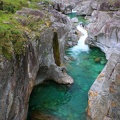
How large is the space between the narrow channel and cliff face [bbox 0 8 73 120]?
3.23 ft

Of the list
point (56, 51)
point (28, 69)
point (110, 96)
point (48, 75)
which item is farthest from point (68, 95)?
point (28, 69)

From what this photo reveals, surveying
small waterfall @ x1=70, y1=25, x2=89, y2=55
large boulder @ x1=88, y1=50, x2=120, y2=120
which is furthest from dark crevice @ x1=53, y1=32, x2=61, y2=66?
small waterfall @ x1=70, y1=25, x2=89, y2=55

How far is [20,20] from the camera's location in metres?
15.9

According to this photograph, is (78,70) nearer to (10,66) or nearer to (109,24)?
(109,24)

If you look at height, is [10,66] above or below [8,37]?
below

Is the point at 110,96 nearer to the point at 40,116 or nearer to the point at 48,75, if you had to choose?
the point at 40,116

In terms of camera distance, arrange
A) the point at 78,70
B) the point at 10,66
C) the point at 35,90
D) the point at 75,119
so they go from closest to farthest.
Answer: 1. the point at 10,66
2. the point at 75,119
3. the point at 35,90
4. the point at 78,70

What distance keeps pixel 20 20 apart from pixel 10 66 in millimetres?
6501

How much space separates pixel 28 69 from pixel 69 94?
644 cm

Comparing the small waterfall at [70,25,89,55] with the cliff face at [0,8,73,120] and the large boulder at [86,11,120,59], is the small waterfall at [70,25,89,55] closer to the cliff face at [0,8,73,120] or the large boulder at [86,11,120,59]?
the large boulder at [86,11,120,59]

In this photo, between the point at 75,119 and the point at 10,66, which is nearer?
the point at 10,66

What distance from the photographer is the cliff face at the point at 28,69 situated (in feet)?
34.2

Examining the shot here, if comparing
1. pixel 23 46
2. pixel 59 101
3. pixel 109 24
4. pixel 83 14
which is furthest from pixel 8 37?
pixel 83 14

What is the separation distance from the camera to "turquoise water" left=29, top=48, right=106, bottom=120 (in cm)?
1564
